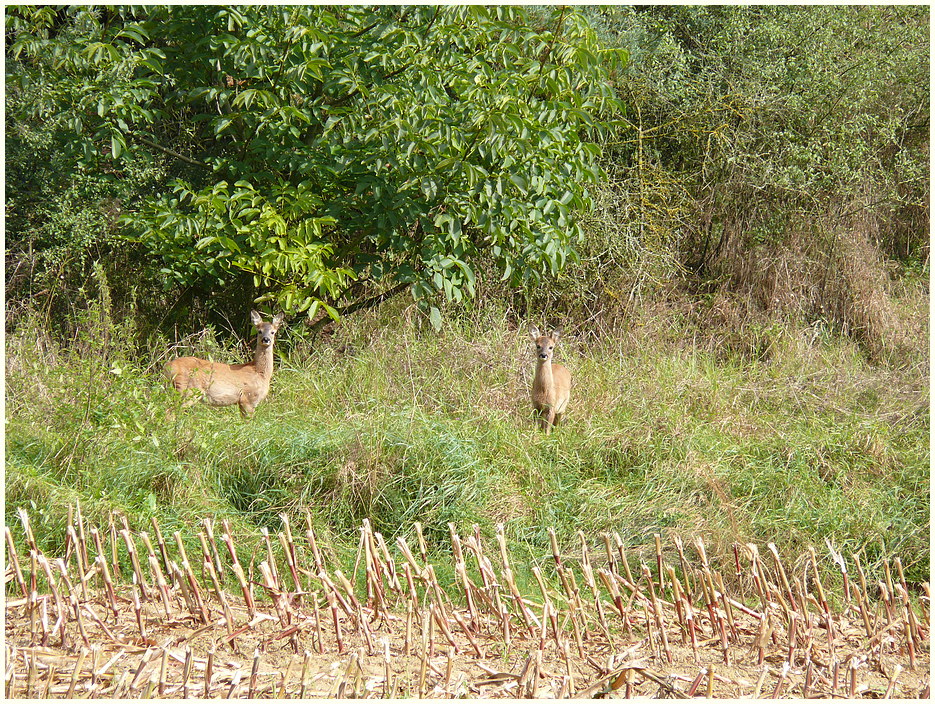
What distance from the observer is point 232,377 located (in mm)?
6680

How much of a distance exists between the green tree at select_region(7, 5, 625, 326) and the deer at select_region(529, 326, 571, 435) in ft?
2.69

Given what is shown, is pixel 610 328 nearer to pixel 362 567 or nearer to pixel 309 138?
pixel 309 138

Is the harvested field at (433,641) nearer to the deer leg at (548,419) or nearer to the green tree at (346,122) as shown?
the deer leg at (548,419)

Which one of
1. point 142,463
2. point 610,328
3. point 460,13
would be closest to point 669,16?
point 610,328

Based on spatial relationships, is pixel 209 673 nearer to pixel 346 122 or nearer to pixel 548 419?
pixel 548 419

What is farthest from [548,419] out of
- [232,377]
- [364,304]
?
[364,304]

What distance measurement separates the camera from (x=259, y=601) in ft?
13.6

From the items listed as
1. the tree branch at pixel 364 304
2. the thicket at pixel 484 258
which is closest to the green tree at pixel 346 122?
the thicket at pixel 484 258

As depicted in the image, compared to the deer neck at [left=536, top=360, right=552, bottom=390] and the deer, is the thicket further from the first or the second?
the deer neck at [left=536, top=360, right=552, bottom=390]

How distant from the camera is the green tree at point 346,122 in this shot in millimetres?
6492

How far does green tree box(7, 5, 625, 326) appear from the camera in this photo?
6492 mm

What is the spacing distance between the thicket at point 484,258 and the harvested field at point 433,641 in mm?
1032

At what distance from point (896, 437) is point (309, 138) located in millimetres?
5045

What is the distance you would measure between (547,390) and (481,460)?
119 centimetres
